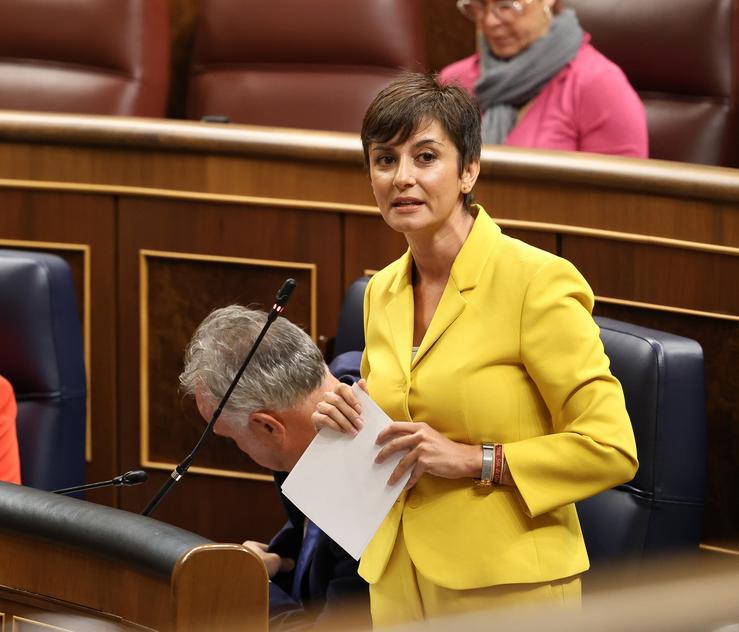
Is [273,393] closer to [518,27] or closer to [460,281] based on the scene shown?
[460,281]

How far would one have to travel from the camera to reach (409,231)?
753 millimetres

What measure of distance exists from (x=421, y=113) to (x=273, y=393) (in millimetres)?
257

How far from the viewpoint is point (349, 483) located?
2.47ft

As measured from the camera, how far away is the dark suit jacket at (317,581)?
0.91 metres

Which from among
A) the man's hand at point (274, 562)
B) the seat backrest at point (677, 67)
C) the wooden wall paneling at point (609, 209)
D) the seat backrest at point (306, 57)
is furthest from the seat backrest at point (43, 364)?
the seat backrest at point (677, 67)

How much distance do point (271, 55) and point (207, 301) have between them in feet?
1.62

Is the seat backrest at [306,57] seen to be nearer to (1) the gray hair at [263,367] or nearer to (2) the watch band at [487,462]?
(1) the gray hair at [263,367]

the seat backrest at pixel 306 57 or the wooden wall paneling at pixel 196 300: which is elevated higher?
the seat backrest at pixel 306 57

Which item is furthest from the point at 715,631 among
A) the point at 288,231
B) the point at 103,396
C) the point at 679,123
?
the point at 679,123

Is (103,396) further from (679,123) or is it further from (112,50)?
(679,123)

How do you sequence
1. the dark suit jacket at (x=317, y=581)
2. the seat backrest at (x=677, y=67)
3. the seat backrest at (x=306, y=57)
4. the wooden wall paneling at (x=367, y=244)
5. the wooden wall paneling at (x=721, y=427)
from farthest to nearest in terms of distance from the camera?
1. the seat backrest at (x=306, y=57)
2. the seat backrest at (x=677, y=67)
3. the wooden wall paneling at (x=367, y=244)
4. the wooden wall paneling at (x=721, y=427)
5. the dark suit jacket at (x=317, y=581)

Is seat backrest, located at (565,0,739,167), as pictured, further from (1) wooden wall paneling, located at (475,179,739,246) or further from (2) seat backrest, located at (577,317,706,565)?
(2) seat backrest, located at (577,317,706,565)

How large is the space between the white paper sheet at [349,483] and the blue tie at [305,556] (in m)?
0.20

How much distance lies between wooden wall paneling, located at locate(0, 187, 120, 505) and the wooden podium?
76 centimetres
